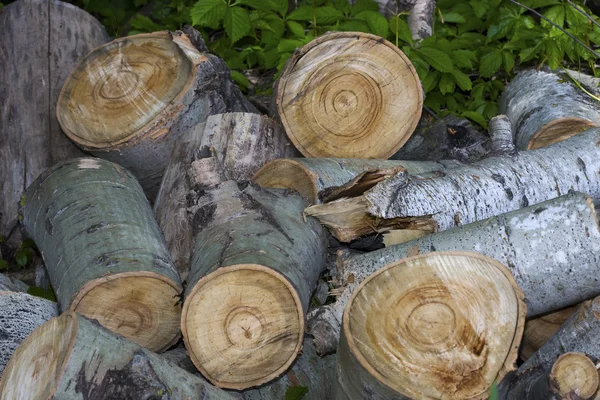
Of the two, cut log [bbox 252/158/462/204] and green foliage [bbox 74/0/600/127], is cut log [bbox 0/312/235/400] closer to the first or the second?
cut log [bbox 252/158/462/204]

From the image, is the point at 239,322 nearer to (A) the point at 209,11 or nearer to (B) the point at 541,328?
(B) the point at 541,328

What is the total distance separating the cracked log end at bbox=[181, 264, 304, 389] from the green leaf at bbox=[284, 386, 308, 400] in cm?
13

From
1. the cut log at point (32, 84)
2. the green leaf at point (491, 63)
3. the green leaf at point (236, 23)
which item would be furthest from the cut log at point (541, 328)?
the cut log at point (32, 84)

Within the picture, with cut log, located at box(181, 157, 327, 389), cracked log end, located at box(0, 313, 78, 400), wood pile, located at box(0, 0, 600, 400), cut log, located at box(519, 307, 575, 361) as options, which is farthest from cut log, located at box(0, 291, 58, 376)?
cut log, located at box(519, 307, 575, 361)

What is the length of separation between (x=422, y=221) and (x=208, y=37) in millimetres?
2444

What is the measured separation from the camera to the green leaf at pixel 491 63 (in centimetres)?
397

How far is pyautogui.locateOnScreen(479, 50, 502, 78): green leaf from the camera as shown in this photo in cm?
397

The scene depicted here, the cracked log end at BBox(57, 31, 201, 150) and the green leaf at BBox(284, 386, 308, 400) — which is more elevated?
the cracked log end at BBox(57, 31, 201, 150)

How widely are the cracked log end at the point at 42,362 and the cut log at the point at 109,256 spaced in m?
0.44

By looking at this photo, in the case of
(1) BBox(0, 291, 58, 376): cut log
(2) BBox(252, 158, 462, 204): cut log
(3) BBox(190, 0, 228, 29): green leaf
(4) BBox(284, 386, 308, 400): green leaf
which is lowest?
(4) BBox(284, 386, 308, 400): green leaf

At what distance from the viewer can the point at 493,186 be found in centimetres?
293

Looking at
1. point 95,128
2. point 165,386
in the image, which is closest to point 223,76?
point 95,128

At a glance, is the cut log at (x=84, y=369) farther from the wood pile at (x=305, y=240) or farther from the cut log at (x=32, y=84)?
the cut log at (x=32, y=84)

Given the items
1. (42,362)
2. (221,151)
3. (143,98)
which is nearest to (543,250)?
(221,151)
